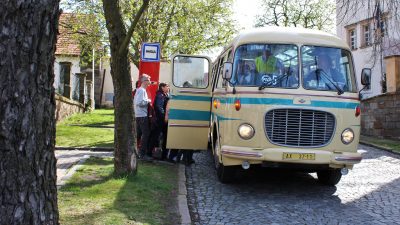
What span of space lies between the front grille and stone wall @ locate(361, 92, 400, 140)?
11636 millimetres

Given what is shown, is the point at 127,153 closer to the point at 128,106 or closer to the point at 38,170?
the point at 128,106

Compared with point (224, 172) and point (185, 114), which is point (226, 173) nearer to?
point (224, 172)

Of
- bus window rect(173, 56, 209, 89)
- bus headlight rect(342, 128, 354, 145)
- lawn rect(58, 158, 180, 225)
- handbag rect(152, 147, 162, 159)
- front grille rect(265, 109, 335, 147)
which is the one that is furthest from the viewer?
handbag rect(152, 147, 162, 159)

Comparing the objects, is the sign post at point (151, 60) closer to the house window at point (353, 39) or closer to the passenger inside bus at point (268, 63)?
the passenger inside bus at point (268, 63)

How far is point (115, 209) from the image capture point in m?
6.69

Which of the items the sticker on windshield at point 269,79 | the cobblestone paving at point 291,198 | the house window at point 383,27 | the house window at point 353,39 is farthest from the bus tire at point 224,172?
A: the house window at point 353,39

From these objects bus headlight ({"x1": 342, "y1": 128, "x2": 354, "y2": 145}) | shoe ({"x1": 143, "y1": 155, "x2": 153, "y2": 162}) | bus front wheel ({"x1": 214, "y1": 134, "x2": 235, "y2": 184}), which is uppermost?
bus headlight ({"x1": 342, "y1": 128, "x2": 354, "y2": 145})

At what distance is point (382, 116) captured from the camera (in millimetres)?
19922

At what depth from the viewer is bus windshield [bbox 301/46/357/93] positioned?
8672mm

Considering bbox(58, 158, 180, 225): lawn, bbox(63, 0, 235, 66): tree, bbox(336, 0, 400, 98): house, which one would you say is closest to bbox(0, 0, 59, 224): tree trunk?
bbox(58, 158, 180, 225): lawn

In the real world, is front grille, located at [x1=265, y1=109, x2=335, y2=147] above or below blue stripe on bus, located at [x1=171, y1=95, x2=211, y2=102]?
below

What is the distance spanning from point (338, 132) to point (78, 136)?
1042cm

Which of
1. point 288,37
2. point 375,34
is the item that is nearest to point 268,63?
point 288,37

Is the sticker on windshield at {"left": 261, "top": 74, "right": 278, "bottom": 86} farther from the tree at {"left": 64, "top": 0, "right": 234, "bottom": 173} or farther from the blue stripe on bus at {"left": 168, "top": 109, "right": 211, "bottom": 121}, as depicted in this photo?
the tree at {"left": 64, "top": 0, "right": 234, "bottom": 173}
